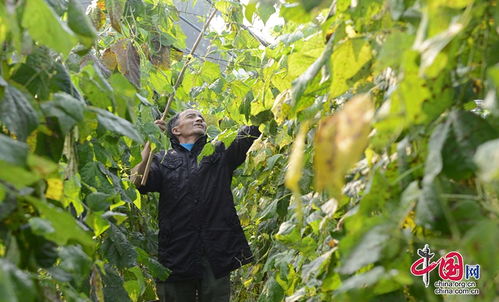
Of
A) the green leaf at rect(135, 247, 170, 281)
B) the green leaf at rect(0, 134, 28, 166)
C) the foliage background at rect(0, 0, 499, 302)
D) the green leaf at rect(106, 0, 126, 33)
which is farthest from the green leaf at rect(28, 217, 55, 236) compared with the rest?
the green leaf at rect(135, 247, 170, 281)

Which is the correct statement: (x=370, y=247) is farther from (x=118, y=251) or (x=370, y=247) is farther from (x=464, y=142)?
(x=118, y=251)

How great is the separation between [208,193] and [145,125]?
2.02 feet

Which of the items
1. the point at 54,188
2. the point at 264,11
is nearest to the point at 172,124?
the point at 264,11

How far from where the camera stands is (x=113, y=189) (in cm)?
222

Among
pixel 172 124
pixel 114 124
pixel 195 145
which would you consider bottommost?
pixel 114 124

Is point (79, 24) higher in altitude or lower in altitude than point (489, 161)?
higher

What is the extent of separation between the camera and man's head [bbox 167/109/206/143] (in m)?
3.19

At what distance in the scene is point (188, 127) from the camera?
126 inches

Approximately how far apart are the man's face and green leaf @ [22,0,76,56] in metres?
2.35

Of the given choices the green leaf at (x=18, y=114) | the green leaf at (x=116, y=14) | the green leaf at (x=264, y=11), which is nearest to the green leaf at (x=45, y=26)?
the green leaf at (x=18, y=114)

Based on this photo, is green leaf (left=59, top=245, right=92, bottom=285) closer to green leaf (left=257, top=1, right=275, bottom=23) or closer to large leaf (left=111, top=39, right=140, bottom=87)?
green leaf (left=257, top=1, right=275, bottom=23)

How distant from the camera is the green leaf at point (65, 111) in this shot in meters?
0.93

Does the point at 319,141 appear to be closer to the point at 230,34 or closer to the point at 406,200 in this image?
the point at 406,200

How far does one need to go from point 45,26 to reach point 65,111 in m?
0.16
